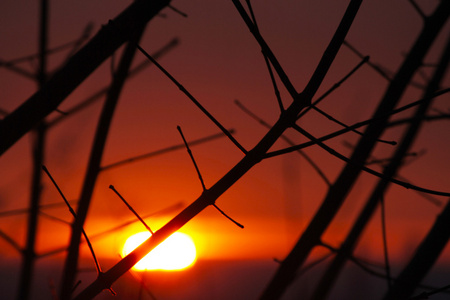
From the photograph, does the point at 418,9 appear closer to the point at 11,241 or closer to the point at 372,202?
the point at 372,202

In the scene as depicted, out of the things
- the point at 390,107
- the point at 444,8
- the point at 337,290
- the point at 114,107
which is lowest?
the point at 114,107

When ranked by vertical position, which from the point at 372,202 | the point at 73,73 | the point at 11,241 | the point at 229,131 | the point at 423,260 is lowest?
the point at 11,241

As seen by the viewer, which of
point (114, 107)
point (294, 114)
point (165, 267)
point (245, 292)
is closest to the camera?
point (294, 114)

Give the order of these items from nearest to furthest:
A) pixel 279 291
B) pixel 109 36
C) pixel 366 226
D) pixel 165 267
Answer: pixel 109 36 < pixel 165 267 < pixel 279 291 < pixel 366 226

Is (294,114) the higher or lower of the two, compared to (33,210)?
higher

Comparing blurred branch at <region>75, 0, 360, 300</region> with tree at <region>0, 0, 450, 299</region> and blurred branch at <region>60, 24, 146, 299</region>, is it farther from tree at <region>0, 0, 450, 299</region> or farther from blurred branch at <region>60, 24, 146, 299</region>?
blurred branch at <region>60, 24, 146, 299</region>

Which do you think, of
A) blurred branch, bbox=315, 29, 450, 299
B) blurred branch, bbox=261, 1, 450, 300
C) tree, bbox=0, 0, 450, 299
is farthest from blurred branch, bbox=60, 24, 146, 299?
blurred branch, bbox=315, 29, 450, 299

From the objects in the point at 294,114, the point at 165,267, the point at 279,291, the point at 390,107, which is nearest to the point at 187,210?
the point at 294,114

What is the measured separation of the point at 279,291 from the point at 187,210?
0.96 meters

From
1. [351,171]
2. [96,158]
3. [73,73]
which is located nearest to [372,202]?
[351,171]

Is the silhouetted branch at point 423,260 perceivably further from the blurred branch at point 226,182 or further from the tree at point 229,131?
the blurred branch at point 226,182

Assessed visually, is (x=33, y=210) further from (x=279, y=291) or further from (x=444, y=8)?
(x=444, y=8)

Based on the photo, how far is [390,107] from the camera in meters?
1.75

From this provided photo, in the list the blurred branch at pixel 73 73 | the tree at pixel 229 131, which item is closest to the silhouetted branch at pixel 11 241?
the tree at pixel 229 131
